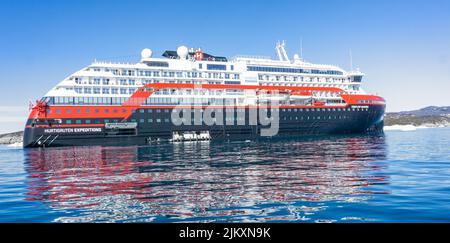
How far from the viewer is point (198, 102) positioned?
58.8 metres

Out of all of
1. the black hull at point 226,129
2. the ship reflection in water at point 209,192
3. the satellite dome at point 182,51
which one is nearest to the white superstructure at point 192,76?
the satellite dome at point 182,51

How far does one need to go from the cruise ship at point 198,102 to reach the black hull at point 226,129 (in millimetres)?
134

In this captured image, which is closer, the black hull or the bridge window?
the black hull

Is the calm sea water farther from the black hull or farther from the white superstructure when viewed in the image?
the white superstructure

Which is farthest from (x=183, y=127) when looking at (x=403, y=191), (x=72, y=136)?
(x=403, y=191)

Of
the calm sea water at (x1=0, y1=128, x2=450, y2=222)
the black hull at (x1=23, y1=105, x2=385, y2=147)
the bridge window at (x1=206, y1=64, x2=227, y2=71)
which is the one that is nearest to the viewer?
the calm sea water at (x1=0, y1=128, x2=450, y2=222)

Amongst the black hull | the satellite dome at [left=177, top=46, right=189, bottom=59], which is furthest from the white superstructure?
the black hull

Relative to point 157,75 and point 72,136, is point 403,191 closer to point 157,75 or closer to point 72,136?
point 72,136

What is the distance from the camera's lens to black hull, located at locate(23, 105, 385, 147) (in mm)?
49438

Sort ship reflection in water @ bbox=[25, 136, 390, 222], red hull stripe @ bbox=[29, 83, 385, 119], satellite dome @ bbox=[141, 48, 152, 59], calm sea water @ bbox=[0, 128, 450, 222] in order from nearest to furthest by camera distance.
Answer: calm sea water @ bbox=[0, 128, 450, 222], ship reflection in water @ bbox=[25, 136, 390, 222], red hull stripe @ bbox=[29, 83, 385, 119], satellite dome @ bbox=[141, 48, 152, 59]

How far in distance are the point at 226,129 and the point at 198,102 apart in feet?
20.8

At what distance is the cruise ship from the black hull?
0.13 m

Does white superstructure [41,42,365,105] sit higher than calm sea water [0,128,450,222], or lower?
higher

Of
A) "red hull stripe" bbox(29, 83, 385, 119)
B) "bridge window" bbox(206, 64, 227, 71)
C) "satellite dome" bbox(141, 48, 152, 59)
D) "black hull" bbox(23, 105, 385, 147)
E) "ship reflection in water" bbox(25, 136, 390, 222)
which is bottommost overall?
"ship reflection in water" bbox(25, 136, 390, 222)
